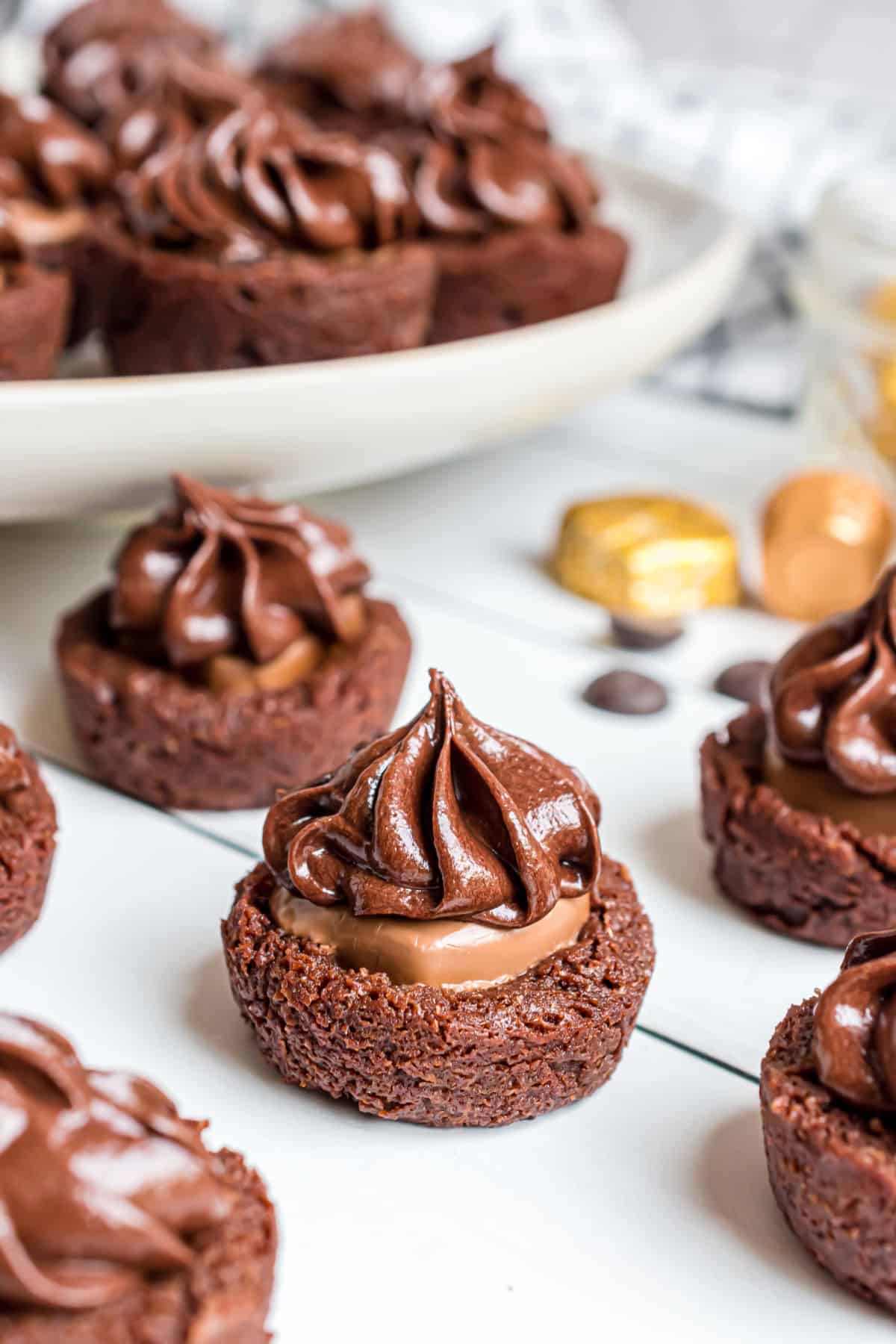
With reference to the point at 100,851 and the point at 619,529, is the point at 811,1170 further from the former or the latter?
the point at 619,529

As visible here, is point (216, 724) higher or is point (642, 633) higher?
point (216, 724)

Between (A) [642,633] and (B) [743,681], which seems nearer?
(B) [743,681]

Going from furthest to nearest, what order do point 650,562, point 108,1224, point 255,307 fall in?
point 650,562, point 255,307, point 108,1224

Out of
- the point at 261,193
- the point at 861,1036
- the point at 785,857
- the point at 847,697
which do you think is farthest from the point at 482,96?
the point at 861,1036

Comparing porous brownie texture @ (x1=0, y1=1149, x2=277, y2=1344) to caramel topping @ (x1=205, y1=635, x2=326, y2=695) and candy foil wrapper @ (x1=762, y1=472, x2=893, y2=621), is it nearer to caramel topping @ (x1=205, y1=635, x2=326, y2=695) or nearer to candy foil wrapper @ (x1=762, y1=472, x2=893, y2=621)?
caramel topping @ (x1=205, y1=635, x2=326, y2=695)

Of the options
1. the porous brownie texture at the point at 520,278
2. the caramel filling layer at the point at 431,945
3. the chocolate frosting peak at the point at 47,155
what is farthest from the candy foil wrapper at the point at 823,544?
the chocolate frosting peak at the point at 47,155

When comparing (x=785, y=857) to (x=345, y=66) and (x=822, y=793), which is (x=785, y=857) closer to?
(x=822, y=793)

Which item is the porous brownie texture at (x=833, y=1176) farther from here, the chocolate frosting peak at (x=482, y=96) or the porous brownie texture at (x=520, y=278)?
the chocolate frosting peak at (x=482, y=96)
